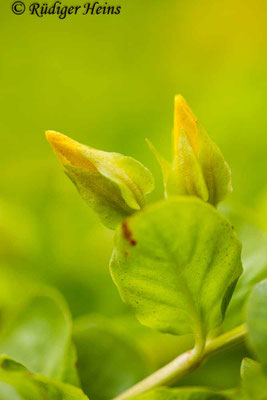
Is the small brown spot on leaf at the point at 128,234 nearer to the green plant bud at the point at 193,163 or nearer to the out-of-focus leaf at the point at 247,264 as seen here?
the green plant bud at the point at 193,163

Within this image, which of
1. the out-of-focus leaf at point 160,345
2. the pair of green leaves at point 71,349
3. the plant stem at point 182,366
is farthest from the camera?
the out-of-focus leaf at point 160,345

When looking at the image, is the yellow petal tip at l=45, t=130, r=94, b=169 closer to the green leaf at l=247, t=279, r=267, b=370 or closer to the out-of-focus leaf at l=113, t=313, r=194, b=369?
the green leaf at l=247, t=279, r=267, b=370

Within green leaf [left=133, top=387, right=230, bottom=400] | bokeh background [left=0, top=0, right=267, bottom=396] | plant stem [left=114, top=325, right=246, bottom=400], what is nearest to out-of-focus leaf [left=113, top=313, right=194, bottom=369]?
bokeh background [left=0, top=0, right=267, bottom=396]

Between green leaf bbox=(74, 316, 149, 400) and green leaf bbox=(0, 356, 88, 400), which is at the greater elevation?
green leaf bbox=(0, 356, 88, 400)

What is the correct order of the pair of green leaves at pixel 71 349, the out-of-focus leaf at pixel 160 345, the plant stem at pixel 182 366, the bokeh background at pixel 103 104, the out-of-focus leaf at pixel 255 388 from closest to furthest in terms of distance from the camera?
the out-of-focus leaf at pixel 255 388 < the plant stem at pixel 182 366 < the pair of green leaves at pixel 71 349 < the out-of-focus leaf at pixel 160 345 < the bokeh background at pixel 103 104

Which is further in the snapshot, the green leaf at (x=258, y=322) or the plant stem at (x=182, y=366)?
the plant stem at (x=182, y=366)

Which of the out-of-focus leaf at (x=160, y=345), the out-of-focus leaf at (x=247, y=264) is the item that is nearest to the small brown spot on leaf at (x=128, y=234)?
the out-of-focus leaf at (x=247, y=264)

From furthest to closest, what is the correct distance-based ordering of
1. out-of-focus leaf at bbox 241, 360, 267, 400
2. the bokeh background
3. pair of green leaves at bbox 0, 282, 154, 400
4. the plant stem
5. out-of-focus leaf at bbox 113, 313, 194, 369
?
1. the bokeh background
2. out-of-focus leaf at bbox 113, 313, 194, 369
3. pair of green leaves at bbox 0, 282, 154, 400
4. the plant stem
5. out-of-focus leaf at bbox 241, 360, 267, 400

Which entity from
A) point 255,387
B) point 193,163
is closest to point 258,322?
point 255,387
